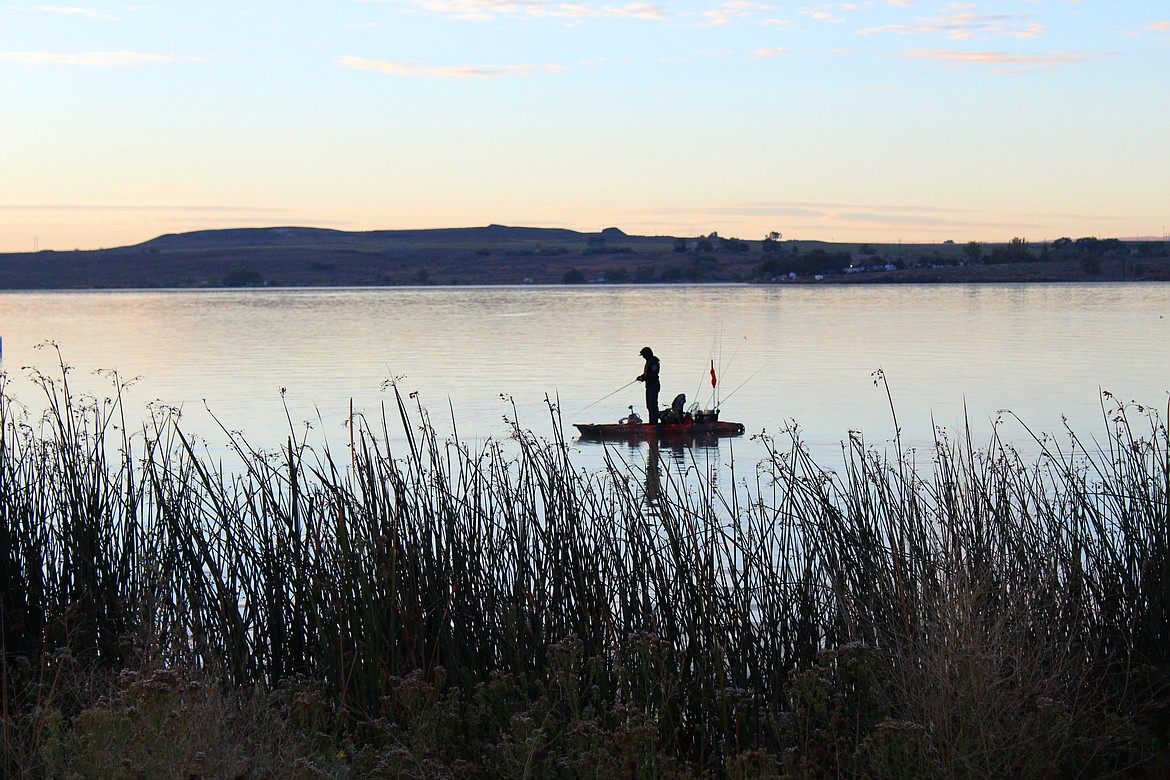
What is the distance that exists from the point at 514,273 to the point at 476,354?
4555 inches

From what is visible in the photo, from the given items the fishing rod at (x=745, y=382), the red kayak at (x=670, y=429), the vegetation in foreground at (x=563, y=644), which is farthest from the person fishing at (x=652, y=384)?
the vegetation in foreground at (x=563, y=644)

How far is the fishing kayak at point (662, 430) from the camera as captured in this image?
2050 cm

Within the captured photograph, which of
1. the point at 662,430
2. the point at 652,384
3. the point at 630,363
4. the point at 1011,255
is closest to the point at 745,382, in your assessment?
the point at 630,363

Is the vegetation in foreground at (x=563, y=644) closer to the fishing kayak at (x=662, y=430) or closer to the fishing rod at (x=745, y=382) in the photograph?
the fishing kayak at (x=662, y=430)

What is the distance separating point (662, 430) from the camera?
20781 millimetres

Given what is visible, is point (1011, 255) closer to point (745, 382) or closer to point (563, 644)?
point (745, 382)

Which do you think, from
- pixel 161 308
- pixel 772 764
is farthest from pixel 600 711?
pixel 161 308

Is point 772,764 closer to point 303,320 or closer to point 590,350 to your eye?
point 590,350

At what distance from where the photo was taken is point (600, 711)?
6.02 metres

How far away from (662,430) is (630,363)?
1646 centimetres

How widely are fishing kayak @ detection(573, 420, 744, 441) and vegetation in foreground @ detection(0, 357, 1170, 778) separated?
13407 millimetres

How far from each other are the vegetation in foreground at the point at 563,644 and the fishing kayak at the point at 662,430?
1341 centimetres

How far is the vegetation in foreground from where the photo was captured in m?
4.96

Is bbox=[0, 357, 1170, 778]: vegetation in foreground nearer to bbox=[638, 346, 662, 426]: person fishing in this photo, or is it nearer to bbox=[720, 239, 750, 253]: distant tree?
bbox=[638, 346, 662, 426]: person fishing
